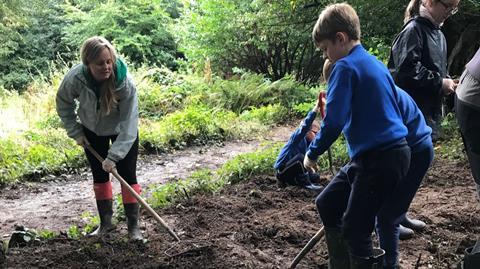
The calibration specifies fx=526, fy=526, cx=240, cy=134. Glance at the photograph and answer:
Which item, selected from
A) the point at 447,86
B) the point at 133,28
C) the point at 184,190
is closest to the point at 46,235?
the point at 184,190

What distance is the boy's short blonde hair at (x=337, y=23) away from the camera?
2.87m

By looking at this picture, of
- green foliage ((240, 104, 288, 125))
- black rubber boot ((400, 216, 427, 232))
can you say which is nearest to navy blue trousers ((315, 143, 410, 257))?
black rubber boot ((400, 216, 427, 232))

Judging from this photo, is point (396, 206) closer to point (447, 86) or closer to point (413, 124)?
A: point (413, 124)

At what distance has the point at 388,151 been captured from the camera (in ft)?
9.40

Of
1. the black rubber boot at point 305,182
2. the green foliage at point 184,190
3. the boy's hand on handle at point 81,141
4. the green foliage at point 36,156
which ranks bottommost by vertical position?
the green foliage at point 36,156

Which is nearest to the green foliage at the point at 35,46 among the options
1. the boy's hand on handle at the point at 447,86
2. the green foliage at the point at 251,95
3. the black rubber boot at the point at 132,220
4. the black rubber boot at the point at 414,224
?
the green foliage at the point at 251,95

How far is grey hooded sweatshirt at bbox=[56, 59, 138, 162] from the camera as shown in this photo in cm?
425

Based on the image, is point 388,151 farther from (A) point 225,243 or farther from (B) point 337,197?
(A) point 225,243

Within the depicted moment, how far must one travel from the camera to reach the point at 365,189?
2873mm

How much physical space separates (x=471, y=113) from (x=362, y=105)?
2.41ft

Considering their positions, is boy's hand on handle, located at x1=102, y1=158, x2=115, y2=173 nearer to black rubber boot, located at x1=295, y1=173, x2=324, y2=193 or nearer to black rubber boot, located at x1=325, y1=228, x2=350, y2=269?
black rubber boot, located at x1=325, y1=228, x2=350, y2=269

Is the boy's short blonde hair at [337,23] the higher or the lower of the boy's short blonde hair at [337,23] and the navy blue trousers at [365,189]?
the higher

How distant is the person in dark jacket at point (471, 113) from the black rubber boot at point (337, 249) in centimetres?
70

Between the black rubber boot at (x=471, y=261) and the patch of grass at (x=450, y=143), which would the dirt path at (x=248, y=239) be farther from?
the patch of grass at (x=450, y=143)
